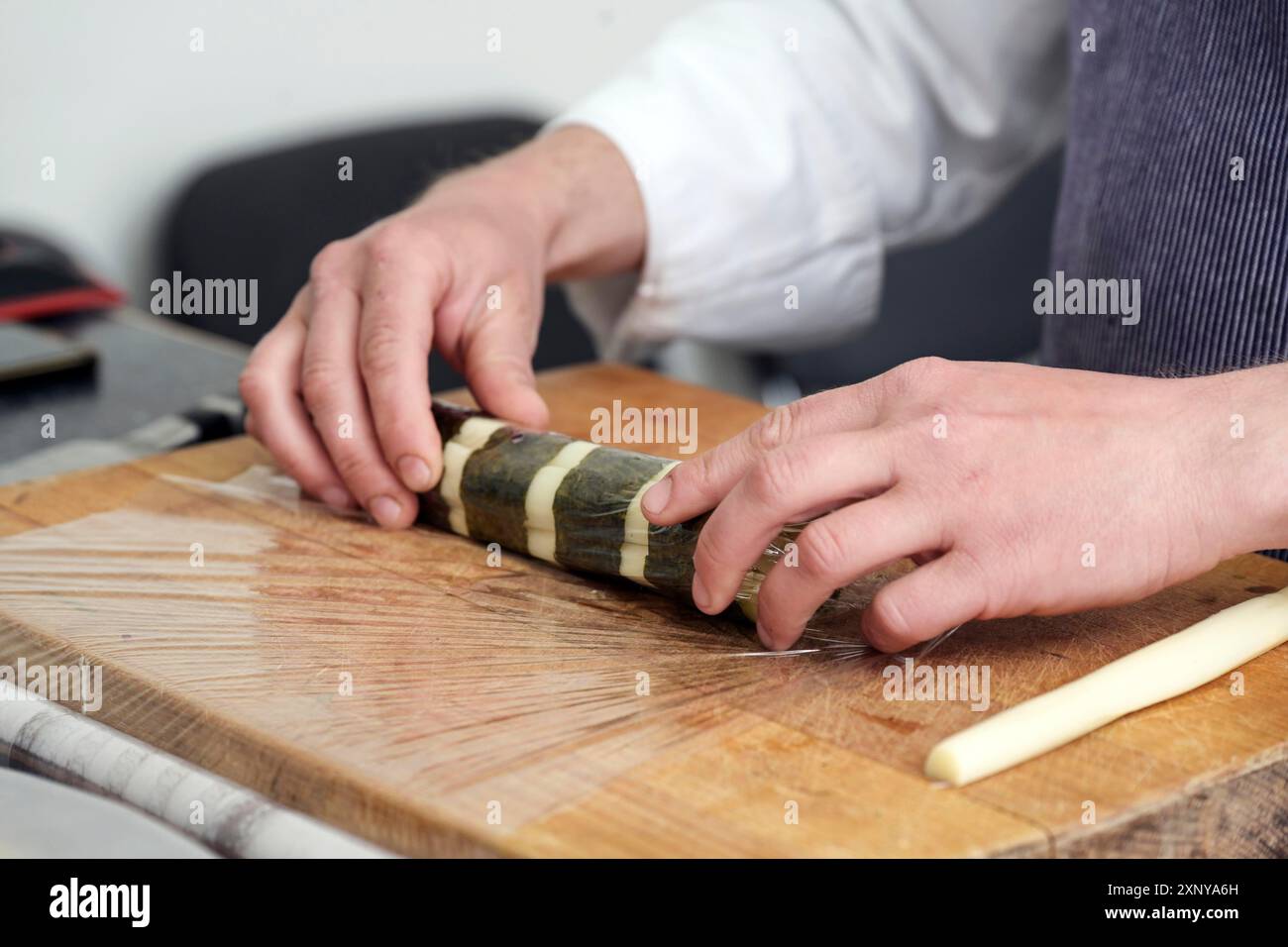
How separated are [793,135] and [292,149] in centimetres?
94

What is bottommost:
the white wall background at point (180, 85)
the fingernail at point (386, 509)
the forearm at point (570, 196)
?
the fingernail at point (386, 509)

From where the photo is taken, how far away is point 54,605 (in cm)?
79

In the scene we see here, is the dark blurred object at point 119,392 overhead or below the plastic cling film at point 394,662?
overhead

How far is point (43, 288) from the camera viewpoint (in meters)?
1.46

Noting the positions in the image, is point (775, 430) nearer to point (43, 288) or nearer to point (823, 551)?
point (823, 551)

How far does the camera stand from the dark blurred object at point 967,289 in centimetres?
229

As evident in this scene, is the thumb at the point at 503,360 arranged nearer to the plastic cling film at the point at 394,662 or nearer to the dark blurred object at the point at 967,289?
the plastic cling film at the point at 394,662

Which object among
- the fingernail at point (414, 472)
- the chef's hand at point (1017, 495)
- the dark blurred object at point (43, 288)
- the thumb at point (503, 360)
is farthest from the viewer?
the dark blurred object at point (43, 288)

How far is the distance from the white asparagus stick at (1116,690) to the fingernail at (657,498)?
22 cm

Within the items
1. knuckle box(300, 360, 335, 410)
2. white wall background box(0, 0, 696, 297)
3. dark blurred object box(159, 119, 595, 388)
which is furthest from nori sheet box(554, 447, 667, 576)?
white wall background box(0, 0, 696, 297)

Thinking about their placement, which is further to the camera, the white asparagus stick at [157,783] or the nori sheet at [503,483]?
the nori sheet at [503,483]

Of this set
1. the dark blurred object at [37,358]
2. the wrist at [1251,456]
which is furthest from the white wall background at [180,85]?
the wrist at [1251,456]

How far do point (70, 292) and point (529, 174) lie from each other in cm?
61
